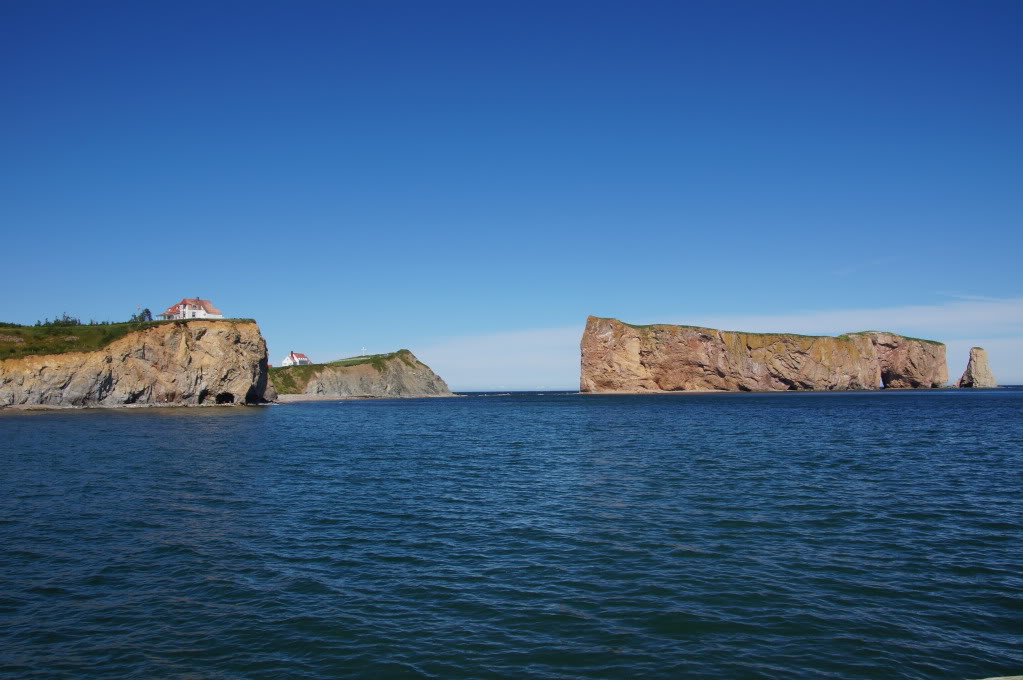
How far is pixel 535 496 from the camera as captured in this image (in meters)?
26.6

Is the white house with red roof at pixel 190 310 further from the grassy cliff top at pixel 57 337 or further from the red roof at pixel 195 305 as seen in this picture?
the grassy cliff top at pixel 57 337

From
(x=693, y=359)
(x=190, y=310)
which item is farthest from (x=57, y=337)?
(x=693, y=359)

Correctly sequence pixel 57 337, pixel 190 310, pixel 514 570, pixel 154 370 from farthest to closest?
1. pixel 190 310
2. pixel 154 370
3. pixel 57 337
4. pixel 514 570

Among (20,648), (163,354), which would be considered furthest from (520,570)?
(163,354)

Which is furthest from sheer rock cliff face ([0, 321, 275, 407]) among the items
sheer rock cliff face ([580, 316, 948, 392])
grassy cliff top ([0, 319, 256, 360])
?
sheer rock cliff face ([580, 316, 948, 392])

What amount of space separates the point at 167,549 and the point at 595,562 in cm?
1277

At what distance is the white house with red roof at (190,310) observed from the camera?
13738 centimetres

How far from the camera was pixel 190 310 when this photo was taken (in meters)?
138

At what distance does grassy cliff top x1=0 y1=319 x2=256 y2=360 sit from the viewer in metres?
96.1

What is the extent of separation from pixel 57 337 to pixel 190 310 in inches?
1380

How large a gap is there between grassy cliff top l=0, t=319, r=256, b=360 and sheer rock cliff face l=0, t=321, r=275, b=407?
4.64 ft

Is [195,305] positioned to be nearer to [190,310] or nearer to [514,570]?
[190,310]

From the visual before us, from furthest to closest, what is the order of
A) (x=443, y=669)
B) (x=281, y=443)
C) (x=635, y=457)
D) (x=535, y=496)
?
(x=281, y=443), (x=635, y=457), (x=535, y=496), (x=443, y=669)

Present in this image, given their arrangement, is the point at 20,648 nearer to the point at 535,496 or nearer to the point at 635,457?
the point at 535,496
